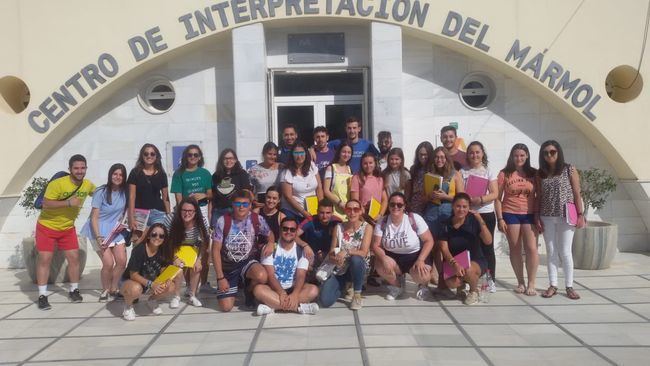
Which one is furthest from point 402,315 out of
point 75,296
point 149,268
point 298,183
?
point 75,296

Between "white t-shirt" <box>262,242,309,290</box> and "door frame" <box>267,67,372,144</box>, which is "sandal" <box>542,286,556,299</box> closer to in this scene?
"white t-shirt" <box>262,242,309,290</box>

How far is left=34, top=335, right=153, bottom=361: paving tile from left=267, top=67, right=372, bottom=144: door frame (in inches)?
193

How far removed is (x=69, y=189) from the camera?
22.2 feet

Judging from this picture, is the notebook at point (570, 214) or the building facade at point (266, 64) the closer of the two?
the notebook at point (570, 214)

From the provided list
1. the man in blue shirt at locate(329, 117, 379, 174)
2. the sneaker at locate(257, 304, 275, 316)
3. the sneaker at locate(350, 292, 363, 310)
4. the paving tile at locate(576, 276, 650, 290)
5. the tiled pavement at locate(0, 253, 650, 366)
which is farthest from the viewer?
the man in blue shirt at locate(329, 117, 379, 174)

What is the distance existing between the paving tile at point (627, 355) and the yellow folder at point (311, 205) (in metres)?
3.24

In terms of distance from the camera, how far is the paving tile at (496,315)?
5.68 meters

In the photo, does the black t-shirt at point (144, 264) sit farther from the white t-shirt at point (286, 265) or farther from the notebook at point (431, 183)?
the notebook at point (431, 183)

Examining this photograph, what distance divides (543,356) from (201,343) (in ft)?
9.10

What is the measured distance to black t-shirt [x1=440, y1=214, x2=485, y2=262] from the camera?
250 inches

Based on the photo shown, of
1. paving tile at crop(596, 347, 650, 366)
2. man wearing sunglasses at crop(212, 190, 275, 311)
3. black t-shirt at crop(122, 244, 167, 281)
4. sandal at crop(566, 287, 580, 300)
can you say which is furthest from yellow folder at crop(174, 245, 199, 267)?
sandal at crop(566, 287, 580, 300)

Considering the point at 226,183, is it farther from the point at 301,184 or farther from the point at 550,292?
the point at 550,292

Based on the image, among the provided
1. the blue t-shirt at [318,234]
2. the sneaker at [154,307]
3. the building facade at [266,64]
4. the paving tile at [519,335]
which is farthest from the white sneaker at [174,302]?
the building facade at [266,64]

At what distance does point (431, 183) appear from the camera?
6.64 metres
